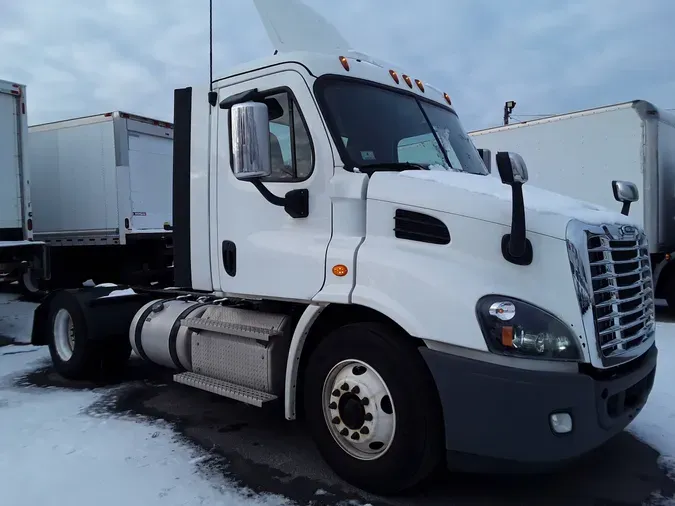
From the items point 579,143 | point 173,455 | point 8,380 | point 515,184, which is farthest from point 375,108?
point 579,143

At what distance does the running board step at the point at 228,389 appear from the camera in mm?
4176

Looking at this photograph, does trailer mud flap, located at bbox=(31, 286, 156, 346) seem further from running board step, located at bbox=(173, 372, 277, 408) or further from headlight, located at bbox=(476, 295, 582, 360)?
headlight, located at bbox=(476, 295, 582, 360)

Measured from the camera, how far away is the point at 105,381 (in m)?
6.32

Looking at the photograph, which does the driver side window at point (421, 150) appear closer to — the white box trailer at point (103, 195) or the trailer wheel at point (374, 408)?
the trailer wheel at point (374, 408)

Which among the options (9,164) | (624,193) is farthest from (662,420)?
(9,164)

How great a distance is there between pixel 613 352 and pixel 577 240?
2.27 feet

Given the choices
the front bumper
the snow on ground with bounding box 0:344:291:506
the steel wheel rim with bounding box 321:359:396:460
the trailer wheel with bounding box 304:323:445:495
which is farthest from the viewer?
the snow on ground with bounding box 0:344:291:506

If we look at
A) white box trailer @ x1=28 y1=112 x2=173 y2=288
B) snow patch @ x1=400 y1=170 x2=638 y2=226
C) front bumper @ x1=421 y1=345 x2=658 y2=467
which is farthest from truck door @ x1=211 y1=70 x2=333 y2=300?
white box trailer @ x1=28 y1=112 x2=173 y2=288

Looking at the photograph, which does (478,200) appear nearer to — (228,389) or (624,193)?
(624,193)

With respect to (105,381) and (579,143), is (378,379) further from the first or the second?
(579,143)

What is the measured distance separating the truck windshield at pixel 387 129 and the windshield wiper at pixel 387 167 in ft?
0.07

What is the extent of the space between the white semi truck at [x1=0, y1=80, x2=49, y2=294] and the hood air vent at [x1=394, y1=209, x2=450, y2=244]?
7788 millimetres

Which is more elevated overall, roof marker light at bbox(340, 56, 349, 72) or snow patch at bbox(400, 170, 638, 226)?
roof marker light at bbox(340, 56, 349, 72)

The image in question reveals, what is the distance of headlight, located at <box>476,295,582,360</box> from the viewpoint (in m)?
3.04
